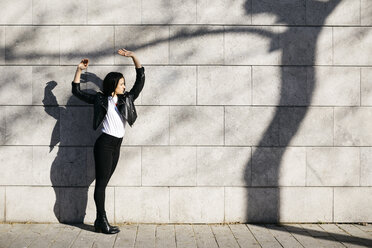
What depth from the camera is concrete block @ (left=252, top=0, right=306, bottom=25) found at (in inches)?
222

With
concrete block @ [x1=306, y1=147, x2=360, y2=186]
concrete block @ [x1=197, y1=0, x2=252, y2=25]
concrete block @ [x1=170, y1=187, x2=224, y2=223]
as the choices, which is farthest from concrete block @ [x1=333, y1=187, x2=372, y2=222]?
concrete block @ [x1=197, y1=0, x2=252, y2=25]

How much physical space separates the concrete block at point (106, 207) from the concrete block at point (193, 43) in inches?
84.1

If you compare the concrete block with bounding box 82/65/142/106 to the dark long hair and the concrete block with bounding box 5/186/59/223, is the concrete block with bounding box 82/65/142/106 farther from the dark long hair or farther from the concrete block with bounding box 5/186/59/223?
the concrete block with bounding box 5/186/59/223

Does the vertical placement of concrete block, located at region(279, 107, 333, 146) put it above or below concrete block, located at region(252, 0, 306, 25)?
below

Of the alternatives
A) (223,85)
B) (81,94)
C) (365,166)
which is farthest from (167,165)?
(365,166)

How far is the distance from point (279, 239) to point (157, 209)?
1774 millimetres

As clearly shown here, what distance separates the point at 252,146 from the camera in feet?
18.7

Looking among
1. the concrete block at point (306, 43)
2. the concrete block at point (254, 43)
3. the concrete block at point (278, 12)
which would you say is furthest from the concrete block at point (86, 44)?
the concrete block at point (306, 43)

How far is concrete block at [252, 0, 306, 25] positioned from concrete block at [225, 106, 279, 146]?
4.24ft

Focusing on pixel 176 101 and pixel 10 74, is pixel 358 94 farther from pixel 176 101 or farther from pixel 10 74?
pixel 10 74

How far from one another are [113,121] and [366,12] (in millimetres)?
3986

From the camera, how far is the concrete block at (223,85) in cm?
567

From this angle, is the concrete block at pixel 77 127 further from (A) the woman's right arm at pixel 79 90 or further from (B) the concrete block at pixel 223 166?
(B) the concrete block at pixel 223 166

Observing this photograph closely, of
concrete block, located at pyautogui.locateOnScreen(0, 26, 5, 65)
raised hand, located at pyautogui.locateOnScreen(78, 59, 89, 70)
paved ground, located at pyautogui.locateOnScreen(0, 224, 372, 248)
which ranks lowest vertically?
paved ground, located at pyautogui.locateOnScreen(0, 224, 372, 248)
